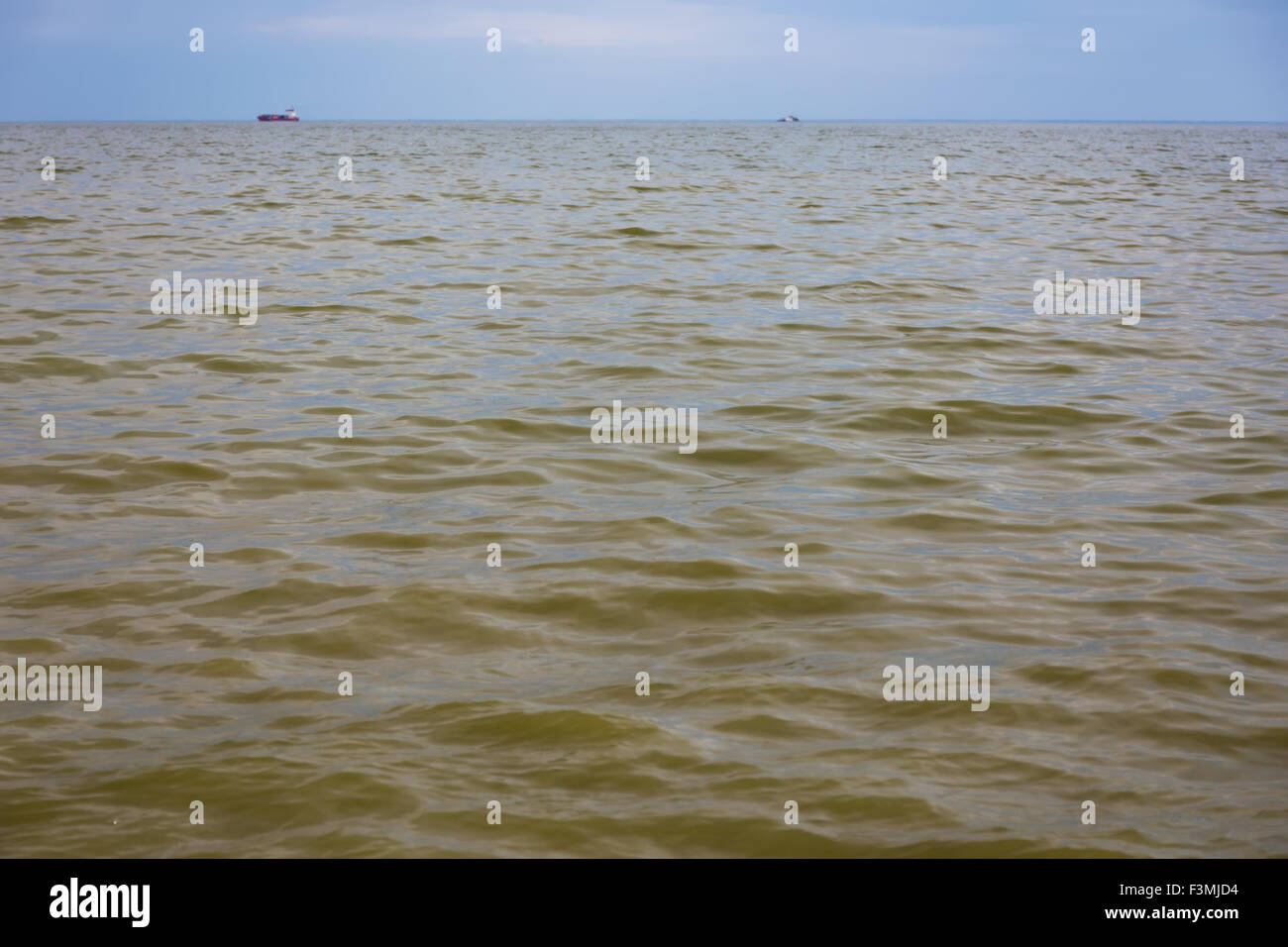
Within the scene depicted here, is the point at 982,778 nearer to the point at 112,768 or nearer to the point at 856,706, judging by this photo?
the point at 856,706

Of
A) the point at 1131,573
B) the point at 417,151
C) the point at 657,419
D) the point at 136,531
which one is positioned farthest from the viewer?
the point at 417,151

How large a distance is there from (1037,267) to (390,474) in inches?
451

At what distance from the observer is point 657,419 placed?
841cm

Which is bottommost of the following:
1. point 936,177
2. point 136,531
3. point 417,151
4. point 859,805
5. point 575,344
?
point 859,805

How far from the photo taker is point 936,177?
111 ft

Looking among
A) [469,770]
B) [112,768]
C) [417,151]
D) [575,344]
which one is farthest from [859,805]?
[417,151]

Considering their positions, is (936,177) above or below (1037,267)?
above

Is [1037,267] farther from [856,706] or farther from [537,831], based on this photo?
[537,831]

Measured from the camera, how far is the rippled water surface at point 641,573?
3.90 m

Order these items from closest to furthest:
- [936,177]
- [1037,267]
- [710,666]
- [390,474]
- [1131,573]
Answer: [710,666] < [1131,573] < [390,474] < [1037,267] < [936,177]

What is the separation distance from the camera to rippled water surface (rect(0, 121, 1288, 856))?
3.90m

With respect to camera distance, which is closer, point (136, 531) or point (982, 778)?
point (982, 778)

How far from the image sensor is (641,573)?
5750mm

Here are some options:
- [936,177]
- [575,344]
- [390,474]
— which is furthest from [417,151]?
[390,474]
